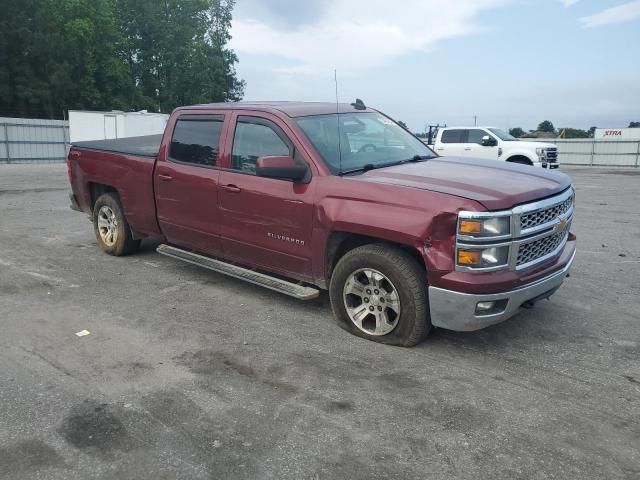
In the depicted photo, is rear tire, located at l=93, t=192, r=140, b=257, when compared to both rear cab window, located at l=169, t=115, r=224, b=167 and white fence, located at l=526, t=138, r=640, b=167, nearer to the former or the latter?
rear cab window, located at l=169, t=115, r=224, b=167

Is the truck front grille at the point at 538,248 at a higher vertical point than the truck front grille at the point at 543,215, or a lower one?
lower

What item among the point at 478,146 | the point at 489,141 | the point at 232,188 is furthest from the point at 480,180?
the point at 478,146

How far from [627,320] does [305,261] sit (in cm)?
280

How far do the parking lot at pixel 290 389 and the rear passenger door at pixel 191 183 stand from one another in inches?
22.4

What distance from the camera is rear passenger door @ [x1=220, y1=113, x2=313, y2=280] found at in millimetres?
4699

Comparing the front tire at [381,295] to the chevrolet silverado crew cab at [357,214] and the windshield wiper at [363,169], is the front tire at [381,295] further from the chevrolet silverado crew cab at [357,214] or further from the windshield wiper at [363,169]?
the windshield wiper at [363,169]

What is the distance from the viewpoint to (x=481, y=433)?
10.3 ft

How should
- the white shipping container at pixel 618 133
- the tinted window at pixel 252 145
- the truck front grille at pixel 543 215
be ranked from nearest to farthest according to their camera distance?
the truck front grille at pixel 543 215, the tinted window at pixel 252 145, the white shipping container at pixel 618 133

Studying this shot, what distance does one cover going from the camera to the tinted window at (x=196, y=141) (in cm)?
549

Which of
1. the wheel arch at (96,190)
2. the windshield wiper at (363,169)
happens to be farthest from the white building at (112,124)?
the windshield wiper at (363,169)

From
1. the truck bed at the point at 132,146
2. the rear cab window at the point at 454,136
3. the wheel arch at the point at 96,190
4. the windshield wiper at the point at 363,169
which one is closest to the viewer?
the windshield wiper at the point at 363,169

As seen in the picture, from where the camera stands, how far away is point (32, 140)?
2855 centimetres

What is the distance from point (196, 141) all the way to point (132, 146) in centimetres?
148

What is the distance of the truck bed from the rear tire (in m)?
0.59
